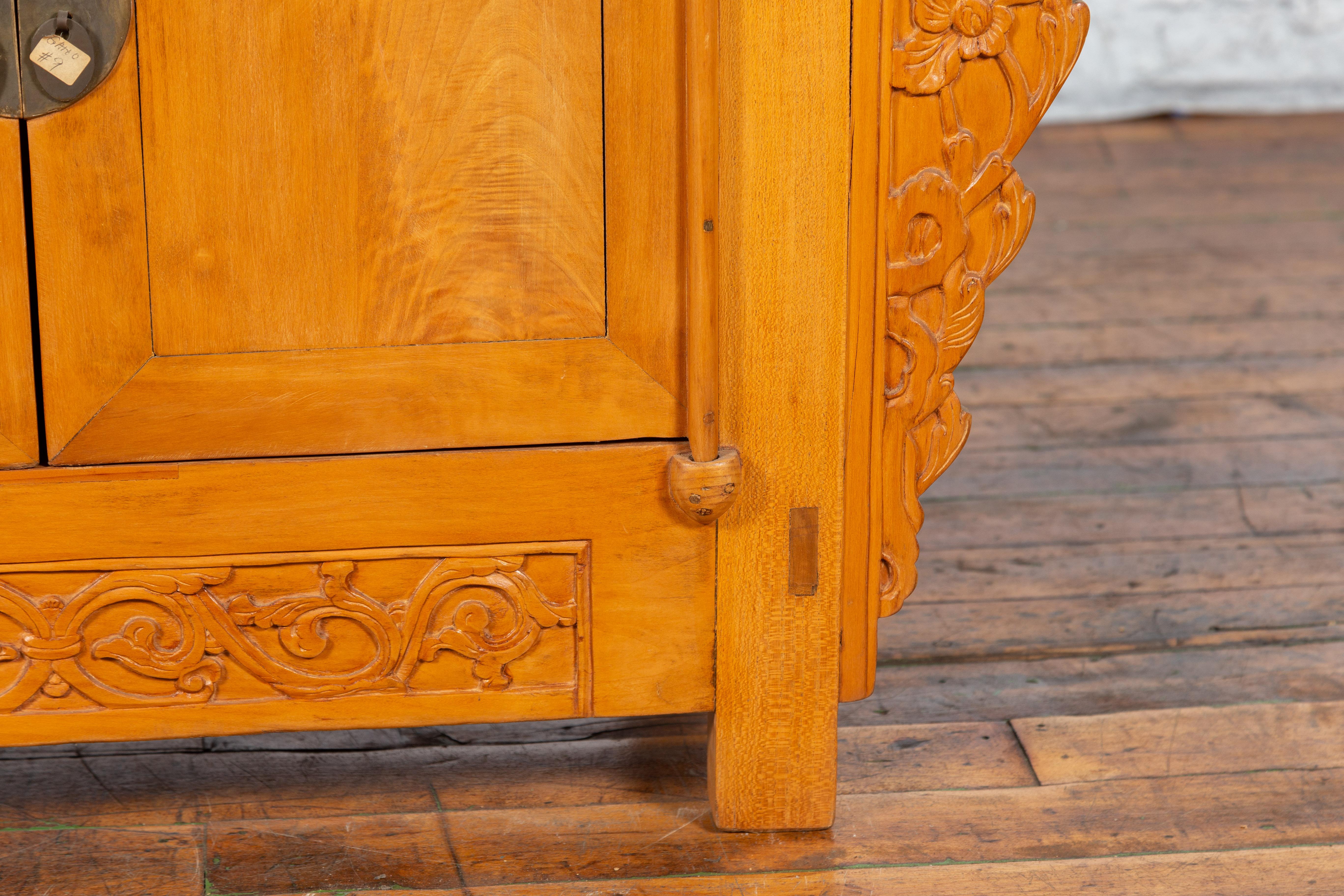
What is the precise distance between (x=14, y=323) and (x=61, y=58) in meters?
0.20

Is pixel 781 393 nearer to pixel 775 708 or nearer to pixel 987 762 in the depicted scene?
pixel 775 708

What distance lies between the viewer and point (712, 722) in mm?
1197

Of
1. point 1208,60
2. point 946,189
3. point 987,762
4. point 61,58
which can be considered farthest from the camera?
point 1208,60

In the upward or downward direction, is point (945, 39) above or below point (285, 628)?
above

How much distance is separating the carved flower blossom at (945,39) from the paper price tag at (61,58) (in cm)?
60

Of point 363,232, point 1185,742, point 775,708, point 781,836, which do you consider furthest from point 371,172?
point 1185,742

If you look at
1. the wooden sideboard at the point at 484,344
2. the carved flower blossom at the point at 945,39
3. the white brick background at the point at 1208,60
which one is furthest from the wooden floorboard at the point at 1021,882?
the white brick background at the point at 1208,60

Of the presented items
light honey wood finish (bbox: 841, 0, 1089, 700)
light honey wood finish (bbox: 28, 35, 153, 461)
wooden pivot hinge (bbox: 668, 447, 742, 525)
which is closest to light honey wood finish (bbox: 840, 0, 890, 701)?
light honey wood finish (bbox: 841, 0, 1089, 700)

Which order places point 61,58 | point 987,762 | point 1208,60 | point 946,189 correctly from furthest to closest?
point 1208,60
point 987,762
point 946,189
point 61,58

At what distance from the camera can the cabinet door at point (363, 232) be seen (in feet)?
3.41

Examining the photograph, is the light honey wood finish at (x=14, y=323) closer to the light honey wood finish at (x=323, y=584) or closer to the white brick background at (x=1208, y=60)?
the light honey wood finish at (x=323, y=584)

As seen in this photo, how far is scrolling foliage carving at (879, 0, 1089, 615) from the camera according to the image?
1.08 m

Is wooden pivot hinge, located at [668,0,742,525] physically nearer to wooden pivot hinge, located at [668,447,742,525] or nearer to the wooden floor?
wooden pivot hinge, located at [668,447,742,525]

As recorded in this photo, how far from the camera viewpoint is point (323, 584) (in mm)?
1132
